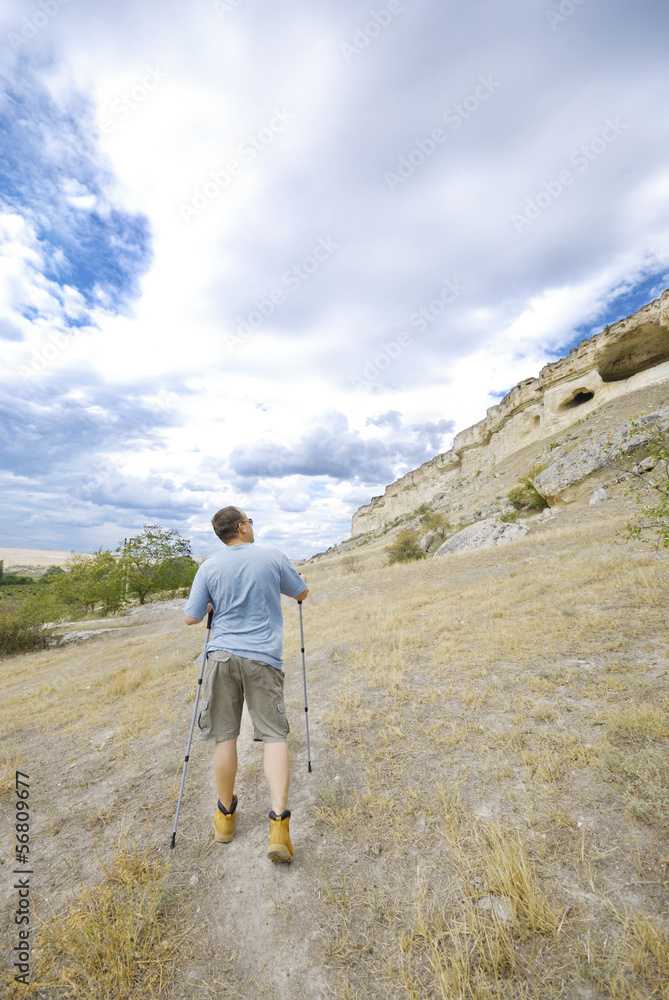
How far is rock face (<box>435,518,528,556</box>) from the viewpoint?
16297mm

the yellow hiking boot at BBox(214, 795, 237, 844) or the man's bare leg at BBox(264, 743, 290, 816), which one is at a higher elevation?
the man's bare leg at BBox(264, 743, 290, 816)

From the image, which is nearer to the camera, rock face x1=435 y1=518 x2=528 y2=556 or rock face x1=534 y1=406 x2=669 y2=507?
rock face x1=435 y1=518 x2=528 y2=556

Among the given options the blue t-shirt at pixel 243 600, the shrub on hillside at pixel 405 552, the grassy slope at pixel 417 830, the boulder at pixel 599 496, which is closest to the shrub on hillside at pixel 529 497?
the boulder at pixel 599 496

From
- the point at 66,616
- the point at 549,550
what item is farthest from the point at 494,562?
the point at 66,616

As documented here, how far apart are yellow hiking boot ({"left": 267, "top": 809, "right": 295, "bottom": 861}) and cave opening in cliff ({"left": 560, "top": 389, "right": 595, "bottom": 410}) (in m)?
35.1

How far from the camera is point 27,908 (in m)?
2.51

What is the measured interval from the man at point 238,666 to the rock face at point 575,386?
3035cm

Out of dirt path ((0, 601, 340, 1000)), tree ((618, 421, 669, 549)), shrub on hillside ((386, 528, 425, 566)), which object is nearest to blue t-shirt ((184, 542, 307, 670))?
dirt path ((0, 601, 340, 1000))

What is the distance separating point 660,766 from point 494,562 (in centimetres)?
998

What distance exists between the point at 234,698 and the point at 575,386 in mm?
34434

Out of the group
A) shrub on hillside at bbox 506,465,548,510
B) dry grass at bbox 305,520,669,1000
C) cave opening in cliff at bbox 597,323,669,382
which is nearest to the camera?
dry grass at bbox 305,520,669,1000

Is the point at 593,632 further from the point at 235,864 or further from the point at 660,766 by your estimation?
the point at 235,864

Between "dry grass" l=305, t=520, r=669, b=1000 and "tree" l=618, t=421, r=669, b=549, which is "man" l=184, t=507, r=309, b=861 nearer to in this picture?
"dry grass" l=305, t=520, r=669, b=1000

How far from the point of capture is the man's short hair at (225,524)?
3.18m
